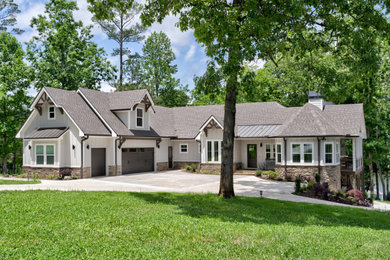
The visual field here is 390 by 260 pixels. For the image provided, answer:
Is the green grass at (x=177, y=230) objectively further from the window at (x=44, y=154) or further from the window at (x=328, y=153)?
the window at (x=44, y=154)

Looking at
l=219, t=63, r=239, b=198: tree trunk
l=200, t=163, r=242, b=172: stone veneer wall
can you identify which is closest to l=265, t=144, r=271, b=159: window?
l=200, t=163, r=242, b=172: stone veneer wall

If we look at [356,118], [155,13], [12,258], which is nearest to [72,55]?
[155,13]

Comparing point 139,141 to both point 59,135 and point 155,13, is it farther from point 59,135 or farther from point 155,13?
point 155,13

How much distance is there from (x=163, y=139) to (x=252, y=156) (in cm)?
825

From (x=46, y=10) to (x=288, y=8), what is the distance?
3173cm

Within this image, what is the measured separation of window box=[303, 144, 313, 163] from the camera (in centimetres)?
2538

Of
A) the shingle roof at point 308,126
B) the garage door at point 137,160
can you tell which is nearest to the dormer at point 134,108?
the garage door at point 137,160

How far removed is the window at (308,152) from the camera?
25375 millimetres

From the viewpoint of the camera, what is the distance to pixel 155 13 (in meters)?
15.2

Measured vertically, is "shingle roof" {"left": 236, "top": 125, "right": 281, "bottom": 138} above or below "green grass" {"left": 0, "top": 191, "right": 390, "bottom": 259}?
→ above

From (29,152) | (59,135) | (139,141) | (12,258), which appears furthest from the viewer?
(139,141)

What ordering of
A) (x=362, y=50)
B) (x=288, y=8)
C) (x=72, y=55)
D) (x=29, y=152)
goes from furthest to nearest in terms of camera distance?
(x=72, y=55)
(x=29, y=152)
(x=362, y=50)
(x=288, y=8)

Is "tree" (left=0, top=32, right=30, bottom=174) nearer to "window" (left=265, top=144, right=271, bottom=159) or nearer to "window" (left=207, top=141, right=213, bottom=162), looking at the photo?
"window" (left=207, top=141, right=213, bottom=162)

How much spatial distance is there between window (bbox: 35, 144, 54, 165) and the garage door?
5344 millimetres
